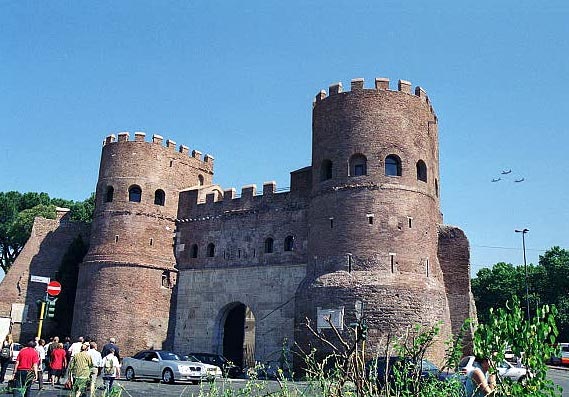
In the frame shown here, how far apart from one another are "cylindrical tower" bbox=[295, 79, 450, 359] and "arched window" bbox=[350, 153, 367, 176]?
0.04 m

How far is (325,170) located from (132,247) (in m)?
11.2

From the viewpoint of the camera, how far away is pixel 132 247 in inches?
1252

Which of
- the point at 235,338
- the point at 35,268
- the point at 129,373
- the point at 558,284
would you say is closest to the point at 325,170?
the point at 235,338

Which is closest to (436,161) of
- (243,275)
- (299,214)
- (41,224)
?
(299,214)

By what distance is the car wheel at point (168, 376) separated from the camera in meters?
22.5

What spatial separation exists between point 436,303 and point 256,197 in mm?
11014

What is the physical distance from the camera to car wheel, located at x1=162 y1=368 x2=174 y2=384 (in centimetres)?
2253

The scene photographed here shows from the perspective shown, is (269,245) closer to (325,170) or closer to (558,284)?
(325,170)

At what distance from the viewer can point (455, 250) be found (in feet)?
90.5

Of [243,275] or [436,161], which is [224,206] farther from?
[436,161]

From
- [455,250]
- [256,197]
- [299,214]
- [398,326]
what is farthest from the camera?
[256,197]

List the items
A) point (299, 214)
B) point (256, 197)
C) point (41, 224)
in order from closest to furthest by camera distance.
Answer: point (299, 214), point (256, 197), point (41, 224)

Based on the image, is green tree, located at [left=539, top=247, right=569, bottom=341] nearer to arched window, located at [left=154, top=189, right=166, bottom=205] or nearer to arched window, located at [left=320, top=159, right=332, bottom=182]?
arched window, located at [left=320, top=159, right=332, bottom=182]

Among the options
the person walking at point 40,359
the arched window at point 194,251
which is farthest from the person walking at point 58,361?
the arched window at point 194,251
